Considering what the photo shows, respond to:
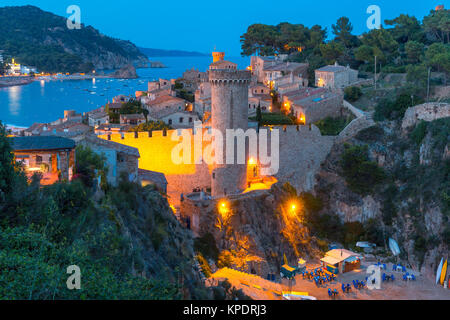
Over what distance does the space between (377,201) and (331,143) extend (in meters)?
3.15

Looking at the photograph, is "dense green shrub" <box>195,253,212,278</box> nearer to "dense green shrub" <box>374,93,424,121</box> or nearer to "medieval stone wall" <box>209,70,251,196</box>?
"medieval stone wall" <box>209,70,251,196</box>

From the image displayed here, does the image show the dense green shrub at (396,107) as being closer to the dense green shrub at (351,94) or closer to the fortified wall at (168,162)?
the dense green shrub at (351,94)

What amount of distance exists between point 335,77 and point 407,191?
11362mm

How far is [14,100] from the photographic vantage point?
55.9 meters

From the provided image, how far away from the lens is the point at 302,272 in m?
16.8

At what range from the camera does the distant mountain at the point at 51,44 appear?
94.2 meters

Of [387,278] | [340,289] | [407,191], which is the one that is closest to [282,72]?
[407,191]

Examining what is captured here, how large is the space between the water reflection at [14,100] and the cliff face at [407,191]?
3190 cm

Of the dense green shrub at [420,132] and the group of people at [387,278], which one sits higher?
the dense green shrub at [420,132]

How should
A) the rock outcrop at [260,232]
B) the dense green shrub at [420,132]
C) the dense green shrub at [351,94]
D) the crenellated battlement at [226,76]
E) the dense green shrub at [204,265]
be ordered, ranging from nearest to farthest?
the dense green shrub at [204,265] → the rock outcrop at [260,232] → the crenellated battlement at [226,76] → the dense green shrub at [420,132] → the dense green shrub at [351,94]

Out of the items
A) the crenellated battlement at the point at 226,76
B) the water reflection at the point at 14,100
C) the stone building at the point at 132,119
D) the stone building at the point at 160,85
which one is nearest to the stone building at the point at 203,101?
the stone building at the point at 132,119

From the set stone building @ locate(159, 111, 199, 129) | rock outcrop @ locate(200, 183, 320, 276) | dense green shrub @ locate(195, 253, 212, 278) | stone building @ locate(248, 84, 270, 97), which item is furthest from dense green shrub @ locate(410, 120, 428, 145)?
dense green shrub @ locate(195, 253, 212, 278)
